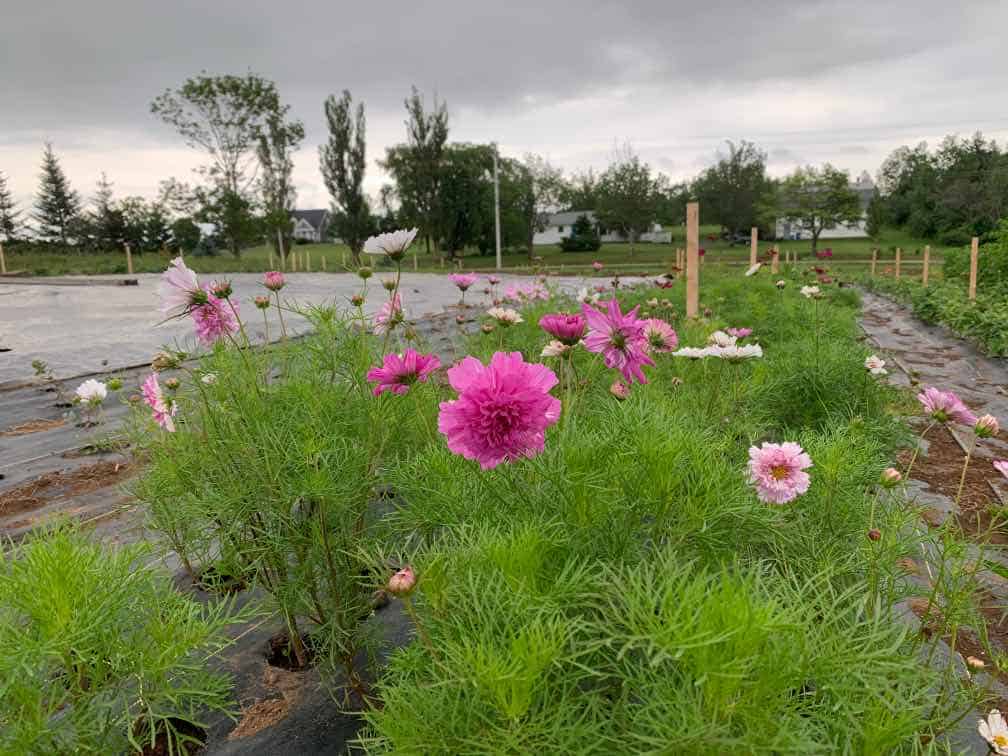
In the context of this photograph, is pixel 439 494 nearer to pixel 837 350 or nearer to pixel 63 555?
pixel 63 555

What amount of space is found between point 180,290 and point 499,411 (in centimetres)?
87

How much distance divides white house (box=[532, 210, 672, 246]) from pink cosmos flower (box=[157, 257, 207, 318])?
5610 cm

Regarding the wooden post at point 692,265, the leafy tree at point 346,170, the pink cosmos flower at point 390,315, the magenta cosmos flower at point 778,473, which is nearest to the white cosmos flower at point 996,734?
the magenta cosmos flower at point 778,473

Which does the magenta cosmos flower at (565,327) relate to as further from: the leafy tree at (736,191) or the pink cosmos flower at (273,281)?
the leafy tree at (736,191)

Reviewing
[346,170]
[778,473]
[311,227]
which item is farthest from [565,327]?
[311,227]

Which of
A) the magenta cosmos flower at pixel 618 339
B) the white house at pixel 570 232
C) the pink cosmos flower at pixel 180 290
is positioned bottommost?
the magenta cosmos flower at pixel 618 339

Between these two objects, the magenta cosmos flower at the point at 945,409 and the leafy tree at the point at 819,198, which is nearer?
the magenta cosmos flower at the point at 945,409

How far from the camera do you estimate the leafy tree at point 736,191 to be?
43.1 m

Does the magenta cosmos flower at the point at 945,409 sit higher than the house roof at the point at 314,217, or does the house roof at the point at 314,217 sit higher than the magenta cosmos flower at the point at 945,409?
the house roof at the point at 314,217

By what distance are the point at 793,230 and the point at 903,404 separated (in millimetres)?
53558

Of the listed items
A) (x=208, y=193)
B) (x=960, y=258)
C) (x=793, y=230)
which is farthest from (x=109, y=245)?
(x=793, y=230)

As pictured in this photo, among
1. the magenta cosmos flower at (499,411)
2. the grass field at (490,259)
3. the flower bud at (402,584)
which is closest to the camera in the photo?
the flower bud at (402,584)

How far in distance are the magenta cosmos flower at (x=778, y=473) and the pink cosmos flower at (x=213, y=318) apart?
118cm

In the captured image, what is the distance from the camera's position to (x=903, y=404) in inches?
136
